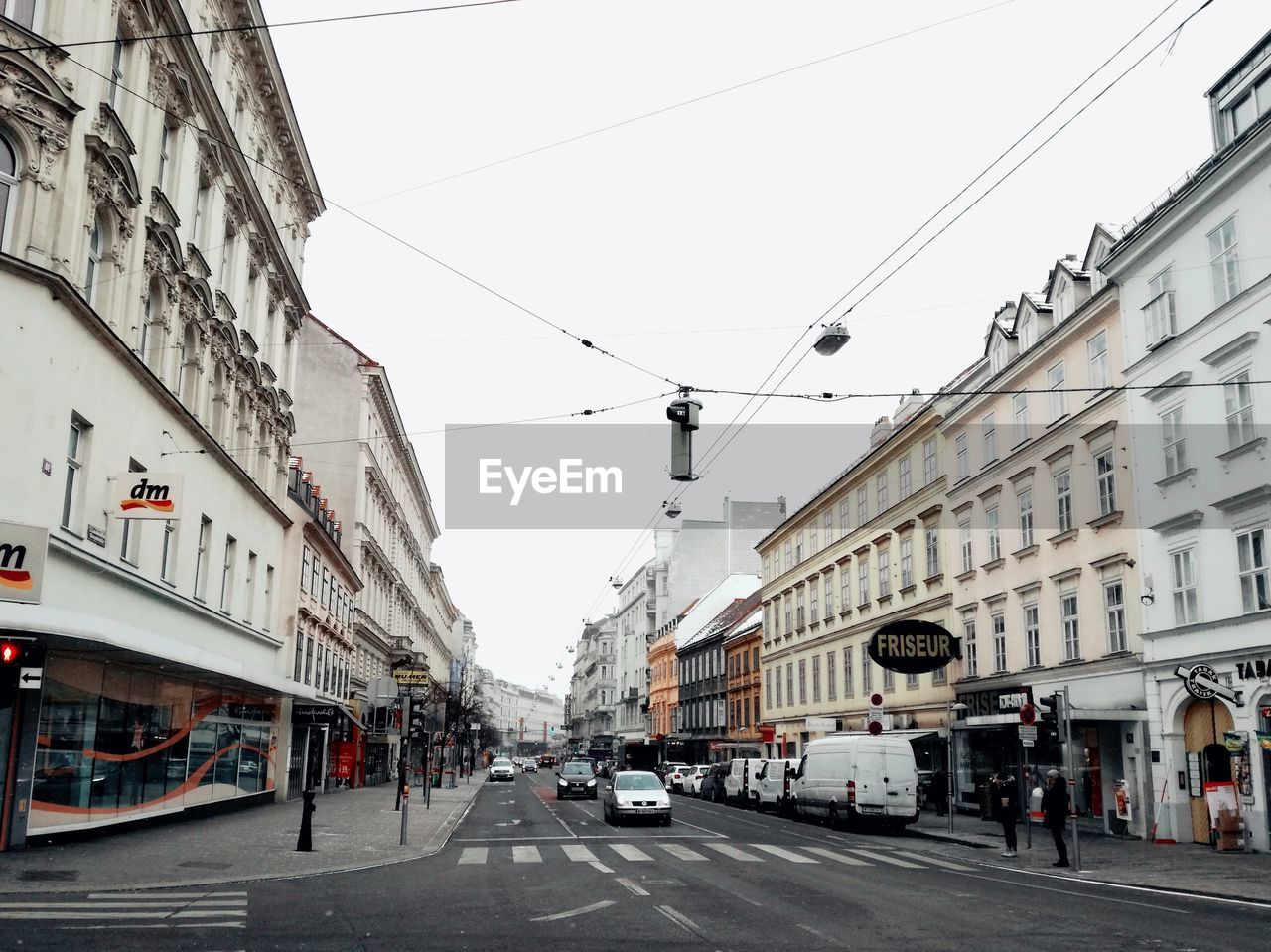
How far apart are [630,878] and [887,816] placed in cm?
1429

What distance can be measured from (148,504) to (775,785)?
81.1 ft

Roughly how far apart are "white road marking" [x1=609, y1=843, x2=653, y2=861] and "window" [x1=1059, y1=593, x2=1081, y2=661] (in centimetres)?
1370

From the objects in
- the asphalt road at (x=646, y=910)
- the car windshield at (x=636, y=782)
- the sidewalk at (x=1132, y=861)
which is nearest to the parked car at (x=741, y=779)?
the car windshield at (x=636, y=782)

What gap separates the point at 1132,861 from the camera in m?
21.5

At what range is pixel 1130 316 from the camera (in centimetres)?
2761

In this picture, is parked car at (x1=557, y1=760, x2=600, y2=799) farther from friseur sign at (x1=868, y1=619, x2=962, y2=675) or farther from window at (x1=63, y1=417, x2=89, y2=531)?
window at (x1=63, y1=417, x2=89, y2=531)

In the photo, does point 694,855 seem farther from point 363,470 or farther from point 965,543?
point 363,470

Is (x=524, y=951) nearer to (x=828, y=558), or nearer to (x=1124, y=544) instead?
(x=1124, y=544)

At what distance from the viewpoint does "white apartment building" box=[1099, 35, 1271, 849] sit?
74.9 feet

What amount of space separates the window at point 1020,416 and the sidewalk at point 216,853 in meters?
19.2

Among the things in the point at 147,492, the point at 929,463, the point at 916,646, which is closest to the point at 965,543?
the point at 929,463

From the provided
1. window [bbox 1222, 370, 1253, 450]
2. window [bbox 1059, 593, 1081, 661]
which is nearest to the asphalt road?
window [bbox 1222, 370, 1253, 450]

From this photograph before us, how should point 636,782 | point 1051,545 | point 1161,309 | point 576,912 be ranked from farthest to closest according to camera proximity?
point 1051,545 < point 636,782 < point 1161,309 < point 576,912

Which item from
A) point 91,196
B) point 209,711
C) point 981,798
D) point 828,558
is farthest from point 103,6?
point 828,558
